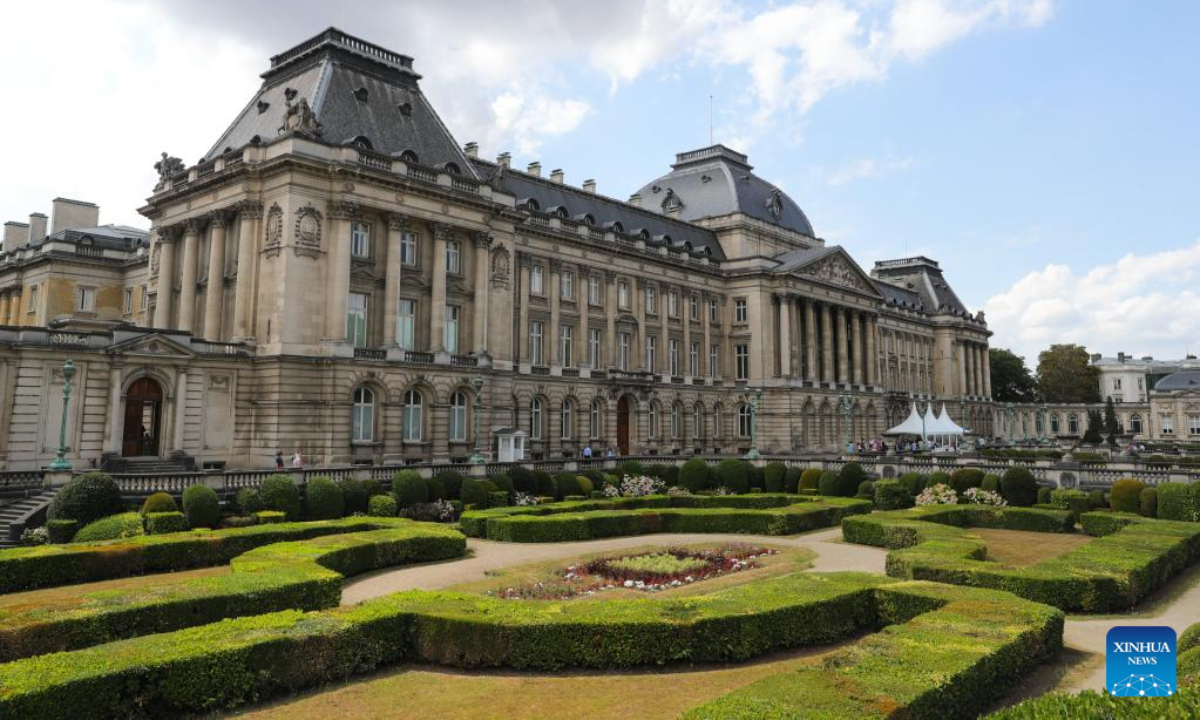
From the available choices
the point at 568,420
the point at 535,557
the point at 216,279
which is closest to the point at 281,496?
the point at 535,557

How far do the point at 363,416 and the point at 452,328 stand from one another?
8.09m

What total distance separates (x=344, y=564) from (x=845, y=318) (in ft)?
225

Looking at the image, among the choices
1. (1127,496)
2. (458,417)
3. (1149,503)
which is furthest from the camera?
(458,417)

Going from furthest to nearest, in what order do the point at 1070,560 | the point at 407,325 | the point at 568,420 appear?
the point at 568,420 → the point at 407,325 → the point at 1070,560

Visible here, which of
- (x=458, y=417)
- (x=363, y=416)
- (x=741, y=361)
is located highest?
(x=741, y=361)

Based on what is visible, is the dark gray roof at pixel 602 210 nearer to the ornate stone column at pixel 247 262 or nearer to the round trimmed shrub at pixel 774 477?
the ornate stone column at pixel 247 262

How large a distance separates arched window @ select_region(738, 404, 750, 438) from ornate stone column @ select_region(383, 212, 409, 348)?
37.2 meters

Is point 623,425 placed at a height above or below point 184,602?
above

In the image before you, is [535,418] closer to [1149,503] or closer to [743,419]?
[743,419]

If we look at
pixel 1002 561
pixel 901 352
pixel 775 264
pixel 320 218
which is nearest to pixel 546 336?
pixel 320 218

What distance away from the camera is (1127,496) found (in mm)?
31266

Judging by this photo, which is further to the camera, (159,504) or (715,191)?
(715,191)

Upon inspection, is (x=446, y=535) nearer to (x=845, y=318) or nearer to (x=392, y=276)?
(x=392, y=276)

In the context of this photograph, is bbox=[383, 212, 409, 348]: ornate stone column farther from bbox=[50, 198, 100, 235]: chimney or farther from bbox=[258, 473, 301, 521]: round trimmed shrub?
bbox=[50, 198, 100, 235]: chimney
